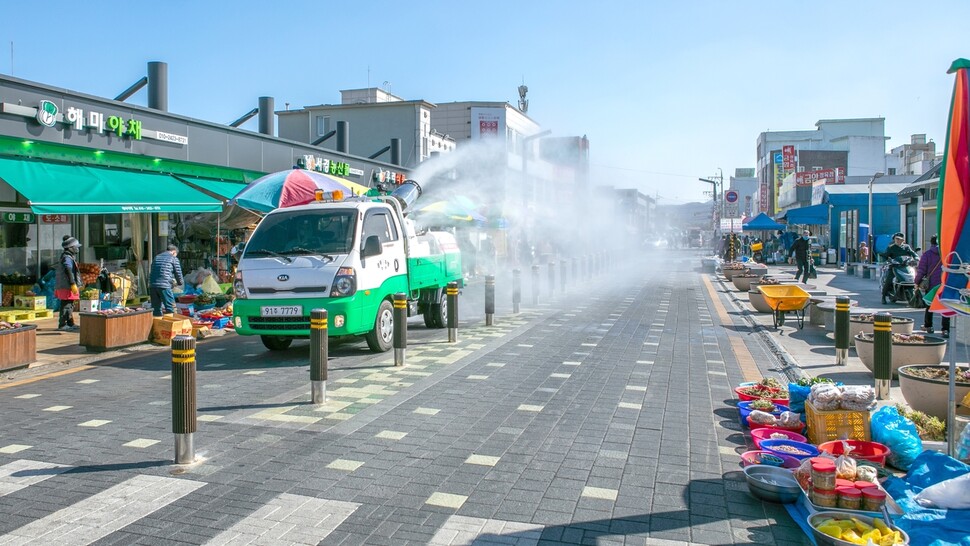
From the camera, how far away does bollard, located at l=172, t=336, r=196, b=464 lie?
218 inches

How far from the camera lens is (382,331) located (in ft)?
35.0

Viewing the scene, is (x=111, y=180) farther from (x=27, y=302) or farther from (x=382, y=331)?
(x=382, y=331)

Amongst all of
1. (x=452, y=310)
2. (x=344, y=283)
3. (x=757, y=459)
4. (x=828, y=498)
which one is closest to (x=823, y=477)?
(x=828, y=498)

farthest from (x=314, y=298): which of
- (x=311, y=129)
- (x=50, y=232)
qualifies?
(x=311, y=129)

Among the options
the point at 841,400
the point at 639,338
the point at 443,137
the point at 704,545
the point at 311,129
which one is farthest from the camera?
the point at 443,137

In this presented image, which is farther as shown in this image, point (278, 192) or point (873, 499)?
point (278, 192)

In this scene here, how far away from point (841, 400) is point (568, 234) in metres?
39.6

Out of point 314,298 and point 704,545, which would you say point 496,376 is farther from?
point 704,545

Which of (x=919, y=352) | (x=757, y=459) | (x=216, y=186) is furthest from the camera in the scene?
(x=216, y=186)

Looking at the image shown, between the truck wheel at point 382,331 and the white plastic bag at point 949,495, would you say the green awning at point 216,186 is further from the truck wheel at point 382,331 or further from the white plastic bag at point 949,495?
the white plastic bag at point 949,495

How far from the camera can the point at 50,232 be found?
15711mm

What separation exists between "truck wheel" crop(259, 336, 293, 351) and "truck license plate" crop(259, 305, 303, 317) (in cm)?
123

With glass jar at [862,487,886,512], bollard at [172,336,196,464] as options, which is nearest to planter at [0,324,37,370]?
bollard at [172,336,196,464]

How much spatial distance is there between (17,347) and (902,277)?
18.1 metres
